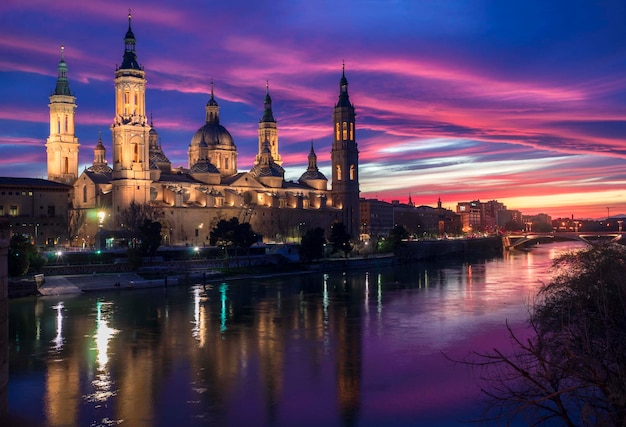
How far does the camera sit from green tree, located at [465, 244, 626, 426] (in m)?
8.81

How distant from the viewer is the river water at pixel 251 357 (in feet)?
62.1

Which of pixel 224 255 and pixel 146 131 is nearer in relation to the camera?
pixel 224 255

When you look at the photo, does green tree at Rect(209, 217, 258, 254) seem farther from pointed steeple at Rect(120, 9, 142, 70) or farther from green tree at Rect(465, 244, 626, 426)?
green tree at Rect(465, 244, 626, 426)

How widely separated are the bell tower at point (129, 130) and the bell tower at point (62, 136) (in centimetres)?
1180

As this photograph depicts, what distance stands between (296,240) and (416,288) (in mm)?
43060

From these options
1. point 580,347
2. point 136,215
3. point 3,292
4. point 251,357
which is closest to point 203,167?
point 136,215

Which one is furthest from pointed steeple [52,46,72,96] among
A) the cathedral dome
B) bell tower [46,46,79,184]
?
the cathedral dome

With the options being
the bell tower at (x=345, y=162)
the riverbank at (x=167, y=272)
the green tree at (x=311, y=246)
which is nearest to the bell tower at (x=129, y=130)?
the riverbank at (x=167, y=272)

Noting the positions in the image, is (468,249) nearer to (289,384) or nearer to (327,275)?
(327,275)

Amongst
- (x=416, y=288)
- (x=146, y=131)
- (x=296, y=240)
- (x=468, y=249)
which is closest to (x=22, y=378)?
(x=416, y=288)

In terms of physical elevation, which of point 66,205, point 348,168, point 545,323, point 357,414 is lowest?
point 357,414

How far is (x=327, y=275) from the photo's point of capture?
6769 centimetres

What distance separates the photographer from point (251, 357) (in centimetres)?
2623

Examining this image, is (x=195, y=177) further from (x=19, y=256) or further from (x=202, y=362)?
(x=202, y=362)
